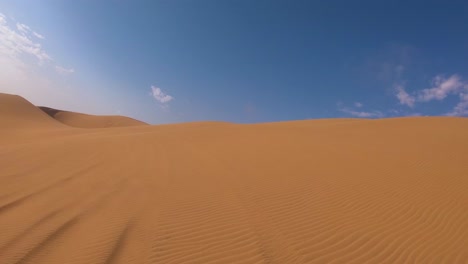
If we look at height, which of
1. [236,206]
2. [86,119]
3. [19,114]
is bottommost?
[236,206]

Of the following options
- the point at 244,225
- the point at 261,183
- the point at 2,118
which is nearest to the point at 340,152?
the point at 261,183

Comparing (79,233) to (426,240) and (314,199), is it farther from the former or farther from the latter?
(426,240)

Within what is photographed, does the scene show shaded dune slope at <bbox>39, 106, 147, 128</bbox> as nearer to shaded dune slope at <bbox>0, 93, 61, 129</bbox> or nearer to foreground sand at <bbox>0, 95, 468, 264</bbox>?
shaded dune slope at <bbox>0, 93, 61, 129</bbox>

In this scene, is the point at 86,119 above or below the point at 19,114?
above

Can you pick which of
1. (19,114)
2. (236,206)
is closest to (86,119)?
(19,114)

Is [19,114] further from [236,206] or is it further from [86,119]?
[236,206]

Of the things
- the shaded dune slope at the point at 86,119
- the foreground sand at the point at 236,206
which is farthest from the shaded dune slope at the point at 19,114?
the foreground sand at the point at 236,206

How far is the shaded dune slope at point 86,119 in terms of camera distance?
54.2 m

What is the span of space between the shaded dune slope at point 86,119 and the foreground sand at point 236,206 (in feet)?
158

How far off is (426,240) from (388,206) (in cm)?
122

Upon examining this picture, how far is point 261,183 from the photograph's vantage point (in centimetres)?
690

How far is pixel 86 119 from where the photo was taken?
56.6 metres

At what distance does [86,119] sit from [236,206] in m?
58.6

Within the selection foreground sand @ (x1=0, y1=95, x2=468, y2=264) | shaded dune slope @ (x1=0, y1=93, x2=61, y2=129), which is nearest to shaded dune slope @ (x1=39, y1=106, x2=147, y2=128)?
shaded dune slope @ (x1=0, y1=93, x2=61, y2=129)
